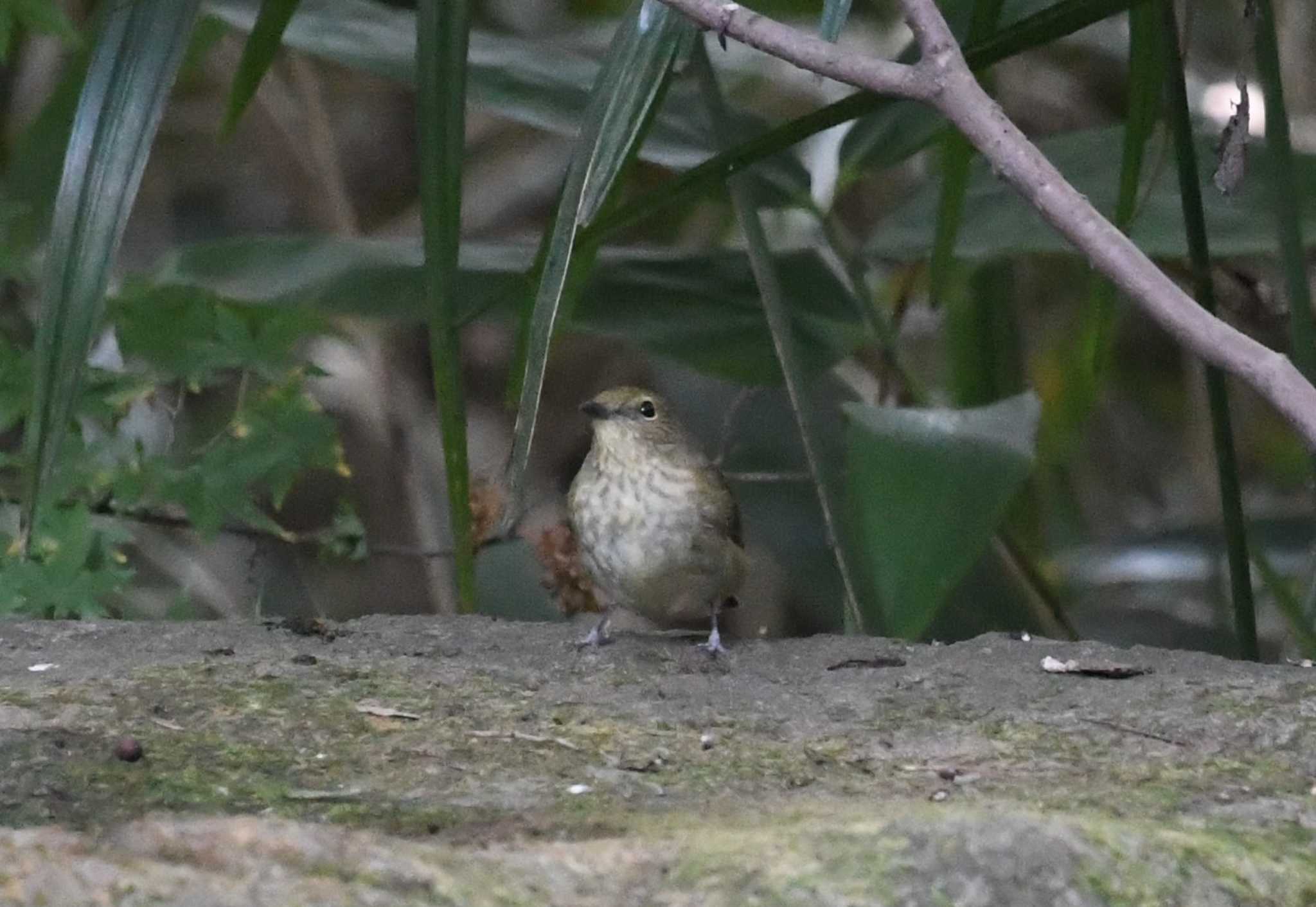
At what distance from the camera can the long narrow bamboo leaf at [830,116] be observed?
8.75ft

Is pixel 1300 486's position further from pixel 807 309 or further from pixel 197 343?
pixel 197 343

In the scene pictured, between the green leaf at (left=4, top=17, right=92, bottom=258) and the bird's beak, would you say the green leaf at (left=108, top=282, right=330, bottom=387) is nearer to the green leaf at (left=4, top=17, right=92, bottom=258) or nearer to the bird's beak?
the green leaf at (left=4, top=17, right=92, bottom=258)

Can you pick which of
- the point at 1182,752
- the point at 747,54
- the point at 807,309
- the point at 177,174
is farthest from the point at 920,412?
the point at 177,174

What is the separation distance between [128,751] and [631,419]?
1969mm

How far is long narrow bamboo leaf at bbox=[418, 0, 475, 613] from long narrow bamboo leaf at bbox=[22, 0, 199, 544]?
36cm

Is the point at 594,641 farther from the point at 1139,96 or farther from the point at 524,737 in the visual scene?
the point at 1139,96

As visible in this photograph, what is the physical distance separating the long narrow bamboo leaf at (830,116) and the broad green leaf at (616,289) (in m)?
1.55

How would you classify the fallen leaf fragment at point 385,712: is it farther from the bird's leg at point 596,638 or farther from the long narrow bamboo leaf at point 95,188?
the bird's leg at point 596,638

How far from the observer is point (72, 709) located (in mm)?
2494

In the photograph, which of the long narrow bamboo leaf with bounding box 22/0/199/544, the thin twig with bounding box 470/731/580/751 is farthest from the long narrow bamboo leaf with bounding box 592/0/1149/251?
the thin twig with bounding box 470/731/580/751

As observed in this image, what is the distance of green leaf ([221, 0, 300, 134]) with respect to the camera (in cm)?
281

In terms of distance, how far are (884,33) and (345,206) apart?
6.78 feet

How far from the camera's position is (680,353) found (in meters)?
4.57

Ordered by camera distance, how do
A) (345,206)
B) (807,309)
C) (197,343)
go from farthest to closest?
(345,206) → (807,309) → (197,343)
